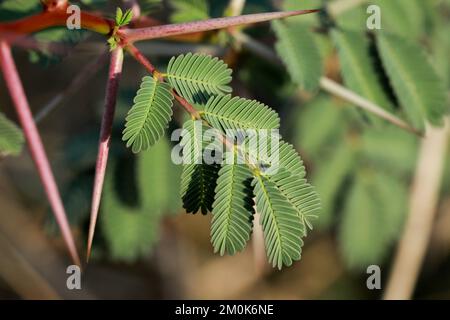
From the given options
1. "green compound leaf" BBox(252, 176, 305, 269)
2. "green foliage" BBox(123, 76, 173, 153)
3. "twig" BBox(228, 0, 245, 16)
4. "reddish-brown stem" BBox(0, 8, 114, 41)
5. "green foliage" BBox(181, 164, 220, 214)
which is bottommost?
"green compound leaf" BBox(252, 176, 305, 269)

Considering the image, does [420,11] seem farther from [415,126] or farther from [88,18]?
[88,18]

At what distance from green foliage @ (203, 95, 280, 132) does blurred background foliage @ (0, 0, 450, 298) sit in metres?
0.40

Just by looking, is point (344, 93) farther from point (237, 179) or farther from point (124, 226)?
point (124, 226)

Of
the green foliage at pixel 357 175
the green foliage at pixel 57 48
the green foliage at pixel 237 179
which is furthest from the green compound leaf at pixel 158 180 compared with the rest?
the green foliage at pixel 237 179

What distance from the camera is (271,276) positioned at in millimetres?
3637

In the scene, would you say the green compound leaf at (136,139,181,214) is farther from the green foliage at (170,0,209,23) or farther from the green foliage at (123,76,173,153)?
the green foliage at (123,76,173,153)

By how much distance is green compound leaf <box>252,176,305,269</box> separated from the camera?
1224mm

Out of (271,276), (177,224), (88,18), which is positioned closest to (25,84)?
(177,224)

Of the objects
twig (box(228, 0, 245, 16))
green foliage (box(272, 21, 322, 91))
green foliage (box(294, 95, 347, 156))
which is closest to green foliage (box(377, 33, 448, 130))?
green foliage (box(272, 21, 322, 91))

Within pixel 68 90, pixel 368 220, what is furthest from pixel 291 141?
pixel 68 90

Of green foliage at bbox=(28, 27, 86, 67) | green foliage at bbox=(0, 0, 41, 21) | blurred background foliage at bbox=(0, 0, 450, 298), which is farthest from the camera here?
blurred background foliage at bbox=(0, 0, 450, 298)

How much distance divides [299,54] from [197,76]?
22.9 inches

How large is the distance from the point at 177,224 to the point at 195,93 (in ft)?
7.74

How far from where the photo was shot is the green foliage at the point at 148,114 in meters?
1.18
